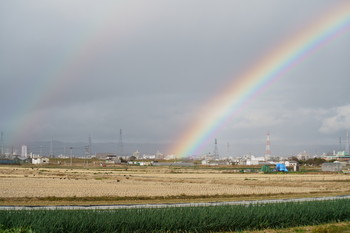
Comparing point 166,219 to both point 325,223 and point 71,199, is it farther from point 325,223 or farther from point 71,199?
point 71,199

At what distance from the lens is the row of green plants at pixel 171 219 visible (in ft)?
74.0

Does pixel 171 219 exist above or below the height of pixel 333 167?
above

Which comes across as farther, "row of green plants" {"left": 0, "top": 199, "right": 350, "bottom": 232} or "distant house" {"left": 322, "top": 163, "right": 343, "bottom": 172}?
"distant house" {"left": 322, "top": 163, "right": 343, "bottom": 172}

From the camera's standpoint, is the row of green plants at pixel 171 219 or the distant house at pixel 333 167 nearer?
the row of green plants at pixel 171 219

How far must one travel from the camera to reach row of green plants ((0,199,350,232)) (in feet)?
74.0

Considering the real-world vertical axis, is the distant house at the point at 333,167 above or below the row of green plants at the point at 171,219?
below

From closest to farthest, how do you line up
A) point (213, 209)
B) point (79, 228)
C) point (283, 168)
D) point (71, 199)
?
point (79, 228) → point (213, 209) → point (71, 199) → point (283, 168)

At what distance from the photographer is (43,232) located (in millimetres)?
20703

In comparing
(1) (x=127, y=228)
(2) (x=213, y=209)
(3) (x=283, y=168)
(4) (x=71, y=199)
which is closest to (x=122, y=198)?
(4) (x=71, y=199)

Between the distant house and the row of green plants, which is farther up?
the row of green plants

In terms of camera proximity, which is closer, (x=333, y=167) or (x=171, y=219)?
(x=171, y=219)

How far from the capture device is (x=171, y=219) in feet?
81.5

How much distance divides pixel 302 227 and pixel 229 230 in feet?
16.6

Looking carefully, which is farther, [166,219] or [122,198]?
[122,198]
